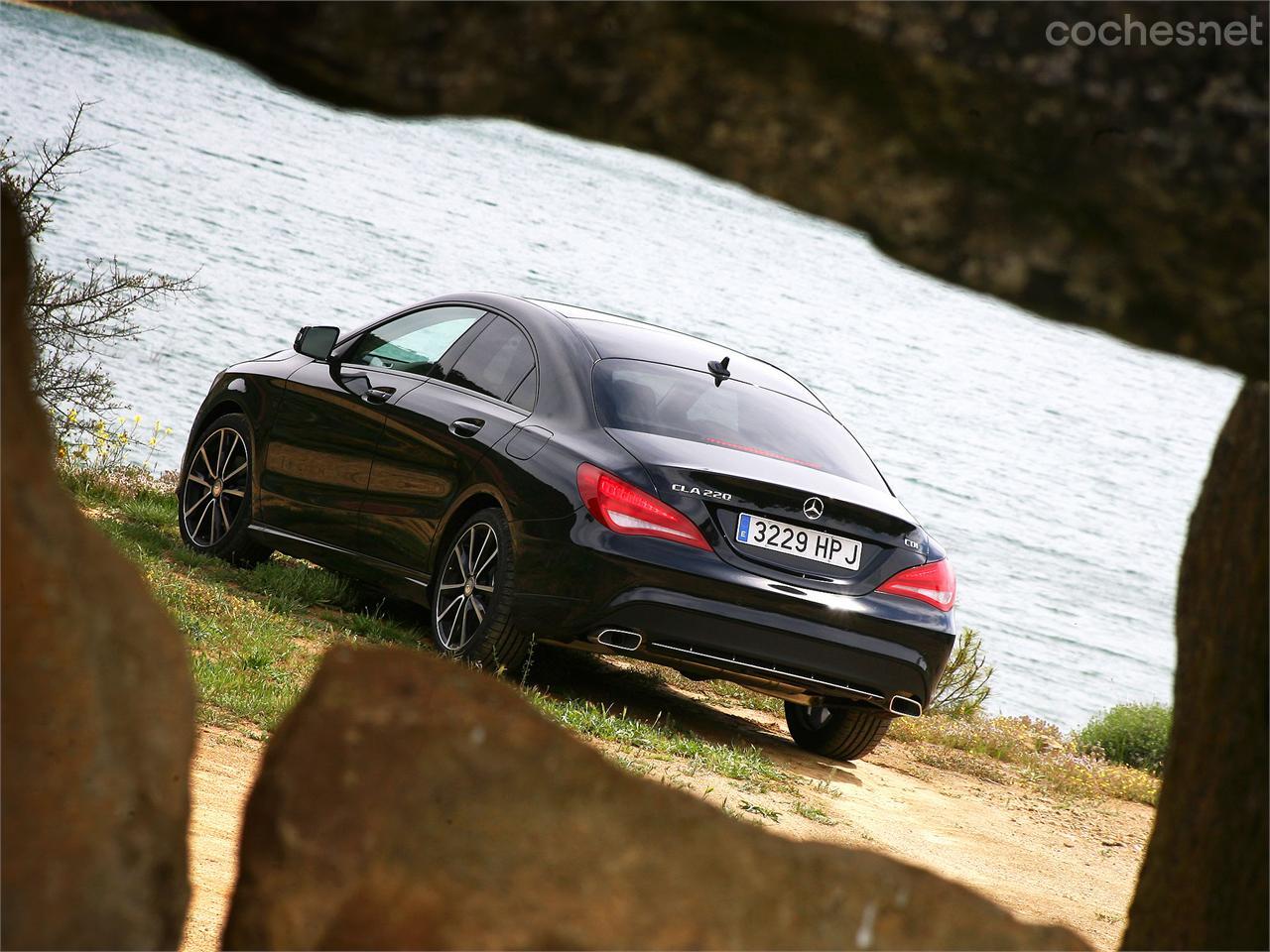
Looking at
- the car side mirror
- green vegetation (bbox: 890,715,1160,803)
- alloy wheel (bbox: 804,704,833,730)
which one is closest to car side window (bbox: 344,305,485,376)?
the car side mirror

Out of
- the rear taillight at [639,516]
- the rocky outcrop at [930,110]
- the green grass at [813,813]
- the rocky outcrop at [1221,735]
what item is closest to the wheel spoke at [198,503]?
the rear taillight at [639,516]

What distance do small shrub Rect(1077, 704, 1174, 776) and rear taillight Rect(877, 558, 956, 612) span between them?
4.82 metres

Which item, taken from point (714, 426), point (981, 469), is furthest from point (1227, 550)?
point (981, 469)

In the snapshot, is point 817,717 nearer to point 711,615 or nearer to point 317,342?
point 711,615

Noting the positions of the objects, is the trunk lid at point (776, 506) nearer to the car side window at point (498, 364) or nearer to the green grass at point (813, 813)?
the car side window at point (498, 364)

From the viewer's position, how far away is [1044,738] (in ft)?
36.4

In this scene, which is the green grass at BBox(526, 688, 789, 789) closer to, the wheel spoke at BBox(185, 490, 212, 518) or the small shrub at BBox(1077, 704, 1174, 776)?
the wheel spoke at BBox(185, 490, 212, 518)

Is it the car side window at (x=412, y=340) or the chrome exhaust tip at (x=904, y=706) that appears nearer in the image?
the chrome exhaust tip at (x=904, y=706)

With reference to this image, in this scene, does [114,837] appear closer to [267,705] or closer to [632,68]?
[632,68]

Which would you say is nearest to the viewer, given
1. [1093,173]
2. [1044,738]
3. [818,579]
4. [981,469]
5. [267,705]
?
[1093,173]

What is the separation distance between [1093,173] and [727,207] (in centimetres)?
8043

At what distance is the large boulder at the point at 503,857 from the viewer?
230 cm

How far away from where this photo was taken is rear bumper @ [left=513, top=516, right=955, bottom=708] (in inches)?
258

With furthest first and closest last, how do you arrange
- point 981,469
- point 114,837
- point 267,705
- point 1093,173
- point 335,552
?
point 981,469, point 335,552, point 267,705, point 114,837, point 1093,173
